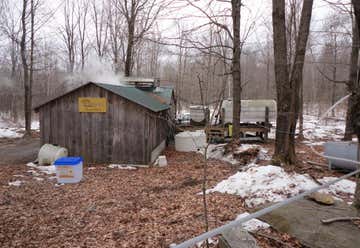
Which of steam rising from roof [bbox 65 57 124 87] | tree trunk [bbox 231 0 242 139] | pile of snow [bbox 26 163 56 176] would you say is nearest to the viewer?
pile of snow [bbox 26 163 56 176]

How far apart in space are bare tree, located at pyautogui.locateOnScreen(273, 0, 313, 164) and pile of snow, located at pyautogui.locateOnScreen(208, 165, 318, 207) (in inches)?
36.2

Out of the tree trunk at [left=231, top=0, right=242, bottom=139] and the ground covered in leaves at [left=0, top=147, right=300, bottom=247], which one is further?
the tree trunk at [left=231, top=0, right=242, bottom=139]

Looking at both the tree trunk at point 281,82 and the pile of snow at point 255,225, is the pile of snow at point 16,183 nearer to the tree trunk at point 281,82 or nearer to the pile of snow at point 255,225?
the pile of snow at point 255,225

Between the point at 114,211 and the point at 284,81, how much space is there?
4843 millimetres

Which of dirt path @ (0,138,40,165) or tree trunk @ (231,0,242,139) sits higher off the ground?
tree trunk @ (231,0,242,139)

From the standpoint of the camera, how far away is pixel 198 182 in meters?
6.46

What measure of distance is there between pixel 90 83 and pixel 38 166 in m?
3.66

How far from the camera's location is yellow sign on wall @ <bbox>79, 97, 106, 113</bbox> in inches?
374

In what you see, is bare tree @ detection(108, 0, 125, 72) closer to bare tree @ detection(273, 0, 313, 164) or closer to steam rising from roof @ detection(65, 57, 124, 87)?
steam rising from roof @ detection(65, 57, 124, 87)

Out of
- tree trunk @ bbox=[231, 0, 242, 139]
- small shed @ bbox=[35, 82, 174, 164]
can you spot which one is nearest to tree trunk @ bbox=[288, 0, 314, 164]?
tree trunk @ bbox=[231, 0, 242, 139]

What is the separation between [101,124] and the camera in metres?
9.60

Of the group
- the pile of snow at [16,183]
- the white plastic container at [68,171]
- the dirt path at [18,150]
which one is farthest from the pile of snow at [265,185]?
the dirt path at [18,150]

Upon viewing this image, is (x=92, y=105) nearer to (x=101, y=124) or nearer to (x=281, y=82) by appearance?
(x=101, y=124)

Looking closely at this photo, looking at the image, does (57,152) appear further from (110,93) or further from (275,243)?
(275,243)
